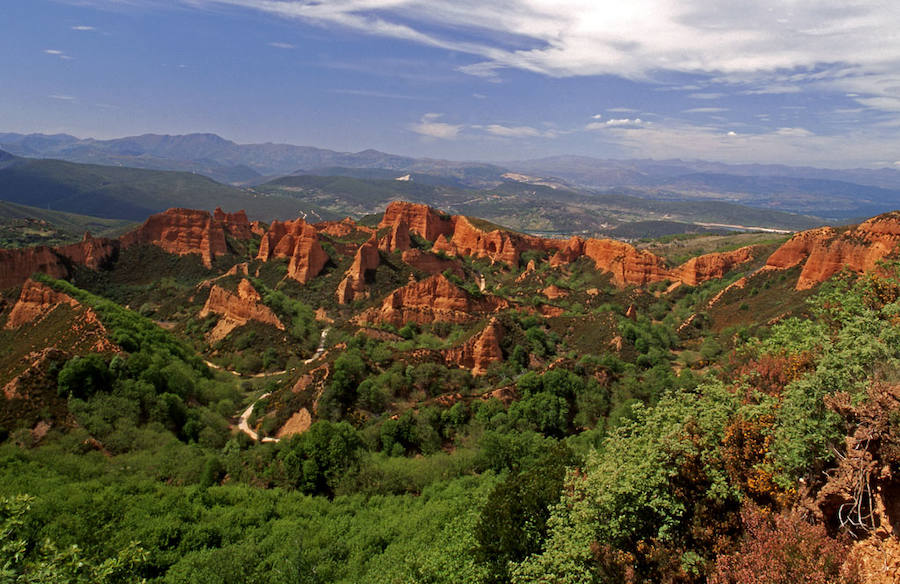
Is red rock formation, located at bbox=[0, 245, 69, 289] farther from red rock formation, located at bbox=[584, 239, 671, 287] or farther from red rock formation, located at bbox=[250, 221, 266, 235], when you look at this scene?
red rock formation, located at bbox=[584, 239, 671, 287]

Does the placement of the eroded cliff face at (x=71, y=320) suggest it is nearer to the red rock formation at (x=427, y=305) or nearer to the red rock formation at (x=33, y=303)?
the red rock formation at (x=33, y=303)

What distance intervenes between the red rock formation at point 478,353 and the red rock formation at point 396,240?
38398 mm

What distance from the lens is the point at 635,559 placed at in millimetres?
10648

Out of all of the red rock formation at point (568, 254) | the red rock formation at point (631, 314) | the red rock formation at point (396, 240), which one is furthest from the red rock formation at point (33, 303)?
the red rock formation at point (568, 254)

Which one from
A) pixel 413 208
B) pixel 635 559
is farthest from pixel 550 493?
pixel 413 208

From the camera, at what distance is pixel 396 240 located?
7444 cm

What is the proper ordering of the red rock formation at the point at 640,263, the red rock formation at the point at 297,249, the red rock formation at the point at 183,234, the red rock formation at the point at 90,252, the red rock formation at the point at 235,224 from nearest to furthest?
the red rock formation at the point at 297,249 < the red rock formation at the point at 90,252 < the red rock formation at the point at 640,263 < the red rock formation at the point at 183,234 < the red rock formation at the point at 235,224

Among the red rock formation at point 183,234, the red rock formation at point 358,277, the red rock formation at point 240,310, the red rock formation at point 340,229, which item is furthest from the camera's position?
the red rock formation at point 340,229

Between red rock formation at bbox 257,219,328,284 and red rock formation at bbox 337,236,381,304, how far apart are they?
538cm

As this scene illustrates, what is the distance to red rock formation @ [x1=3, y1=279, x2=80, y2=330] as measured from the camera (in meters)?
36.2

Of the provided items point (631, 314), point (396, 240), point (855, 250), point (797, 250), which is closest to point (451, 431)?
point (631, 314)

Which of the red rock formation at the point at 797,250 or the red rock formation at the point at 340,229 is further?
the red rock formation at the point at 340,229

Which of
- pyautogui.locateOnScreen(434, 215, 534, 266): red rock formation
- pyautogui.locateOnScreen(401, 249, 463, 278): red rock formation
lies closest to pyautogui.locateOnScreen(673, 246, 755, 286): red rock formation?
pyautogui.locateOnScreen(434, 215, 534, 266): red rock formation

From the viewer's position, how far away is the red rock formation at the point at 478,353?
3672cm
